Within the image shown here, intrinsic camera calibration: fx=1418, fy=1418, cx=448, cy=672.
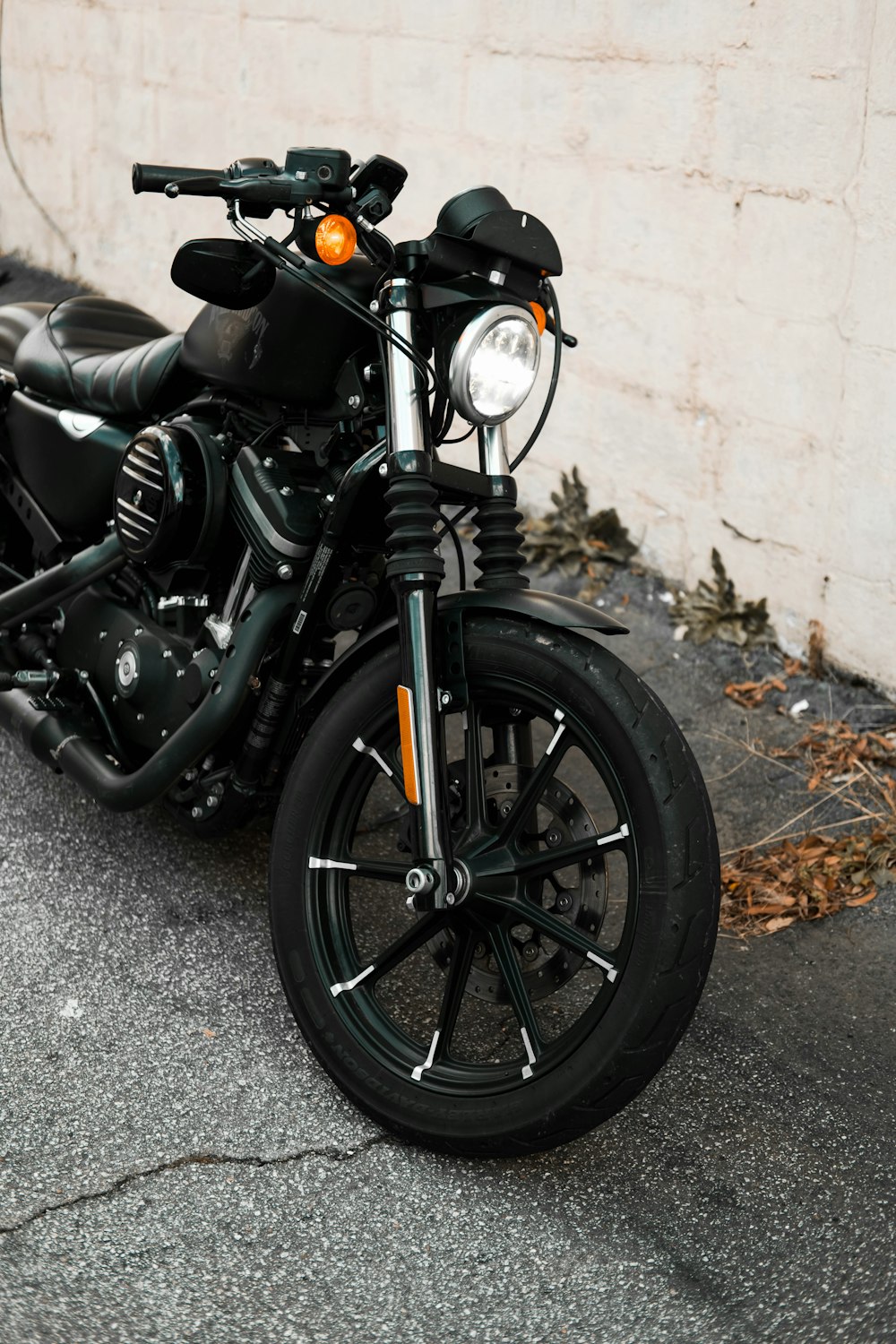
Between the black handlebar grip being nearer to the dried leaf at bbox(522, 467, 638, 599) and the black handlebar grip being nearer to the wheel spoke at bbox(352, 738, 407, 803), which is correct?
the wheel spoke at bbox(352, 738, 407, 803)

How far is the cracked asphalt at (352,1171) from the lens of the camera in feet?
6.84

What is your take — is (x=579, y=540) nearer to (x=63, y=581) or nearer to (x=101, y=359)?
(x=101, y=359)

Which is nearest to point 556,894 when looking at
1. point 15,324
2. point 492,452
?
point 492,452

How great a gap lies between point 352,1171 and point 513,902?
517 millimetres

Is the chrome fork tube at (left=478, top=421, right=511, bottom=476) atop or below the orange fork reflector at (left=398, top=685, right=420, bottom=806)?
atop

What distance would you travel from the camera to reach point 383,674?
2416 mm

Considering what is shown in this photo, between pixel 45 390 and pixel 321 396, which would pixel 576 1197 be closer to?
pixel 321 396

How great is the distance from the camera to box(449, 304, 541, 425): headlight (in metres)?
2.26

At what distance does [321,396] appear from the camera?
2.61m

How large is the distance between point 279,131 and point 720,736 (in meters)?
3.19

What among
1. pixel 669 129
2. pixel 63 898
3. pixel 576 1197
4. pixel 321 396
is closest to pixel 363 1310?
pixel 576 1197

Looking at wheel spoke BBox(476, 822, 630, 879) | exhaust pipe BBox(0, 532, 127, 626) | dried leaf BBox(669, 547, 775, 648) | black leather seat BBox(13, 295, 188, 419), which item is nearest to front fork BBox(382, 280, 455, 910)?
wheel spoke BBox(476, 822, 630, 879)

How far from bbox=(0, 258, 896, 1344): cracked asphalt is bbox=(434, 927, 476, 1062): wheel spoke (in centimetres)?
19

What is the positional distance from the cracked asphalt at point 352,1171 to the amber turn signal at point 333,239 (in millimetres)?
1420
